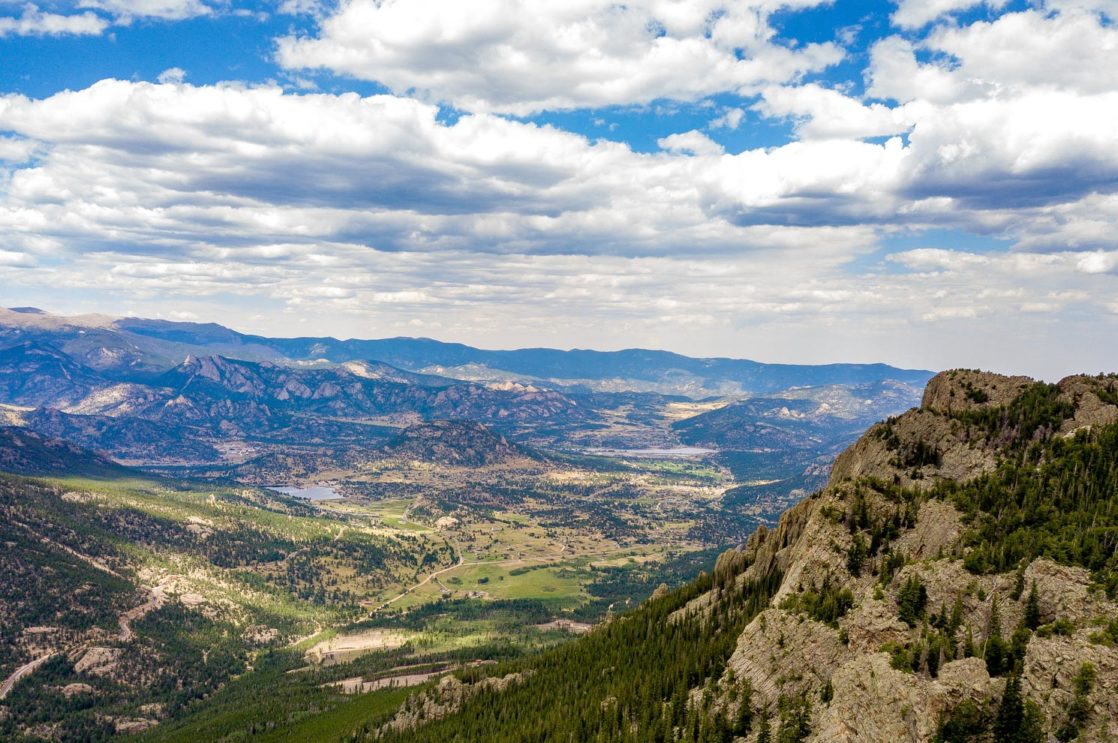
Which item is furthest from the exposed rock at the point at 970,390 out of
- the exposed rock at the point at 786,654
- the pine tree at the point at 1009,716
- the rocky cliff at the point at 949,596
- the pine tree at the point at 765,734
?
the pine tree at the point at 765,734

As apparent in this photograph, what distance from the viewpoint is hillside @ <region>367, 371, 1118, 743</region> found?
68625mm

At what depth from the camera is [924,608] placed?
8469 centimetres

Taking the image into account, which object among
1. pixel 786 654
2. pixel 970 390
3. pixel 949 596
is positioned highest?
pixel 970 390

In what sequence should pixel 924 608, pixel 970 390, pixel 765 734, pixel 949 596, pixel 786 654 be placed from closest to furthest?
pixel 949 596 → pixel 924 608 → pixel 765 734 → pixel 786 654 → pixel 970 390

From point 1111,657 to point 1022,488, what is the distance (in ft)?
131

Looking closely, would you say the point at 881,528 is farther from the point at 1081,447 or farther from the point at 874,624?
the point at 1081,447

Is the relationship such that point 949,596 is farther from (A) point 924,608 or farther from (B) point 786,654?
(B) point 786,654

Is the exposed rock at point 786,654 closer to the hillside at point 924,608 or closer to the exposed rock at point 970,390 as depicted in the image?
the hillside at point 924,608

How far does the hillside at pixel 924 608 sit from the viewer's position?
68.6m

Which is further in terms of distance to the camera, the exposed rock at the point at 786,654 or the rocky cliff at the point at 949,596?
the exposed rock at the point at 786,654

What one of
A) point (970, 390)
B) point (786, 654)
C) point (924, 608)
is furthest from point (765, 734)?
point (970, 390)

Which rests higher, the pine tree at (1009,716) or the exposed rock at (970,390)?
the exposed rock at (970,390)

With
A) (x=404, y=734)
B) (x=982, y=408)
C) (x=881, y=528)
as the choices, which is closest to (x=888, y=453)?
(x=982, y=408)

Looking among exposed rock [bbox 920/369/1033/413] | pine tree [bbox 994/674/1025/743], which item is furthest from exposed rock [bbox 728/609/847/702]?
exposed rock [bbox 920/369/1033/413]
